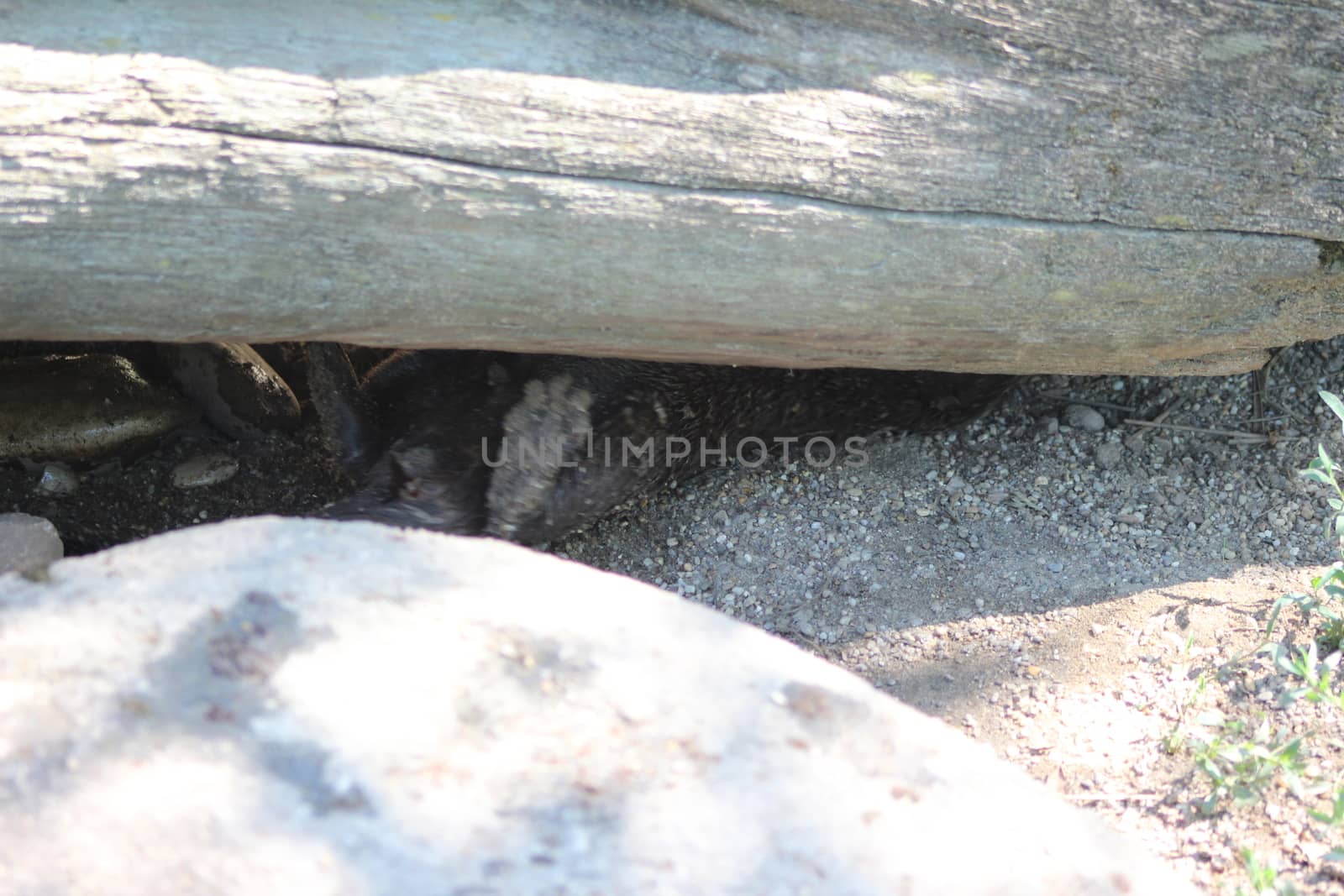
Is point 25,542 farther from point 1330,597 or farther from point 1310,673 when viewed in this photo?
point 1330,597

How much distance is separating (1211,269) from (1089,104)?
0.49m

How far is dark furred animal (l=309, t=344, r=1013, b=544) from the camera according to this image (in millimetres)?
2938

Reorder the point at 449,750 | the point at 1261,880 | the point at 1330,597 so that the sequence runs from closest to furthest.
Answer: the point at 449,750 < the point at 1261,880 < the point at 1330,597

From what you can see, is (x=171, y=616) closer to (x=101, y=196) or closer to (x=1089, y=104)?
(x=101, y=196)

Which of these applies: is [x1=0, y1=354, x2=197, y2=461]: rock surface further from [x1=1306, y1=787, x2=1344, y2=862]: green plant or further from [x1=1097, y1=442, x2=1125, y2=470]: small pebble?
[x1=1306, y1=787, x2=1344, y2=862]: green plant

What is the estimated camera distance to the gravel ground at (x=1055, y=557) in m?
2.13

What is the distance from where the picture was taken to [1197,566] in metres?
2.75

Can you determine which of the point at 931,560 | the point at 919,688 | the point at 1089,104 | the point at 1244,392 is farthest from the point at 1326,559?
the point at 1089,104

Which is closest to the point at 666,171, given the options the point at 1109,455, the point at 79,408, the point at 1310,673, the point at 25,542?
the point at 1310,673

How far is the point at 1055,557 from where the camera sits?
2.86 m

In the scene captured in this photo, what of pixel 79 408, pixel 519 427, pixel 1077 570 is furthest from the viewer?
pixel 79 408

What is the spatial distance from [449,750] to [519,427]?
1686 mm

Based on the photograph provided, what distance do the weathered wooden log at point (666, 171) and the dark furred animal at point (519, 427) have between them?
0.74m

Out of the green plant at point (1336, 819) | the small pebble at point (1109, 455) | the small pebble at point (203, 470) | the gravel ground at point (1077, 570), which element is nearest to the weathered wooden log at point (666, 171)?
the gravel ground at point (1077, 570)
